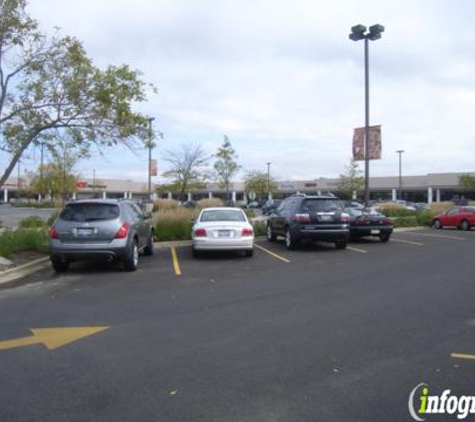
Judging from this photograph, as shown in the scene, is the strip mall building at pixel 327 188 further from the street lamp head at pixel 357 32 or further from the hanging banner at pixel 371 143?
the street lamp head at pixel 357 32

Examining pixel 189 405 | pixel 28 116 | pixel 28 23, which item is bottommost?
pixel 189 405

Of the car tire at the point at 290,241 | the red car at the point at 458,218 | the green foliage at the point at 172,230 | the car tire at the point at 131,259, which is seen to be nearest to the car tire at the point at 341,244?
the car tire at the point at 290,241

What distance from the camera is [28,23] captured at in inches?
460

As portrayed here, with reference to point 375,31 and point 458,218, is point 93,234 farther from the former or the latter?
point 458,218

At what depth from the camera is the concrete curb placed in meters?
9.94

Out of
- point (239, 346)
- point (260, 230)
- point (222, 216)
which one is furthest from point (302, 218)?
point (239, 346)

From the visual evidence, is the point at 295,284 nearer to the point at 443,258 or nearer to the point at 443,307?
the point at 443,307

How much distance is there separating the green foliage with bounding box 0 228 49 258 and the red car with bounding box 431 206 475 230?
20541mm

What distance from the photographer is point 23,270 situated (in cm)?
1080

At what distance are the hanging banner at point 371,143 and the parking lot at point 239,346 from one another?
39.1 ft

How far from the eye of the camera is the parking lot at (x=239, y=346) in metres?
3.84

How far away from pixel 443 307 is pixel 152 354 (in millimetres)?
4573

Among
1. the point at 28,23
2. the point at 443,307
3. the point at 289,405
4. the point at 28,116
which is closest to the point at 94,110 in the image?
the point at 28,116

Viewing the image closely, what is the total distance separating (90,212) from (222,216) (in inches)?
158
